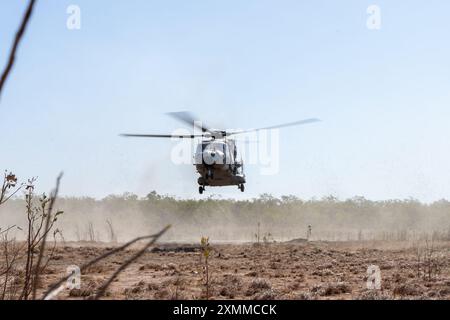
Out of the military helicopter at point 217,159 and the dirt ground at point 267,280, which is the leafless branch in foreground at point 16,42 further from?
the military helicopter at point 217,159

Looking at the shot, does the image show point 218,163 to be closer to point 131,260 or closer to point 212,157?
point 212,157

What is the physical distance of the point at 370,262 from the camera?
2505cm

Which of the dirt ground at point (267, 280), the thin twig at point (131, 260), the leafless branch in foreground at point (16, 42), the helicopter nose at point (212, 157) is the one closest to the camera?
the leafless branch in foreground at point (16, 42)

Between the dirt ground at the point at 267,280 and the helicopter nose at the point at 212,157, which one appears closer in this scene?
the dirt ground at the point at 267,280

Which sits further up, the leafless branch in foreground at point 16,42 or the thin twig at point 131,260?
the leafless branch in foreground at point 16,42

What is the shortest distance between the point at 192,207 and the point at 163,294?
3009 inches

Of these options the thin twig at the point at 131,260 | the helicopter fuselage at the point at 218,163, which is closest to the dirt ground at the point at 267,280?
the helicopter fuselage at the point at 218,163

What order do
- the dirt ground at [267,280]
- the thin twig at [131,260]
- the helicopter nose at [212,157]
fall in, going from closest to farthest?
the thin twig at [131,260] → the dirt ground at [267,280] → the helicopter nose at [212,157]

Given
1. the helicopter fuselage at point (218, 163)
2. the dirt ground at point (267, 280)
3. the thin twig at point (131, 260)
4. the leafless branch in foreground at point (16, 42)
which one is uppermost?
the helicopter fuselage at point (218, 163)

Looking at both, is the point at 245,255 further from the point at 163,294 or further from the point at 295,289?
the point at 163,294

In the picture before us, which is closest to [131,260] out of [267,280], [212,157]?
[267,280]
